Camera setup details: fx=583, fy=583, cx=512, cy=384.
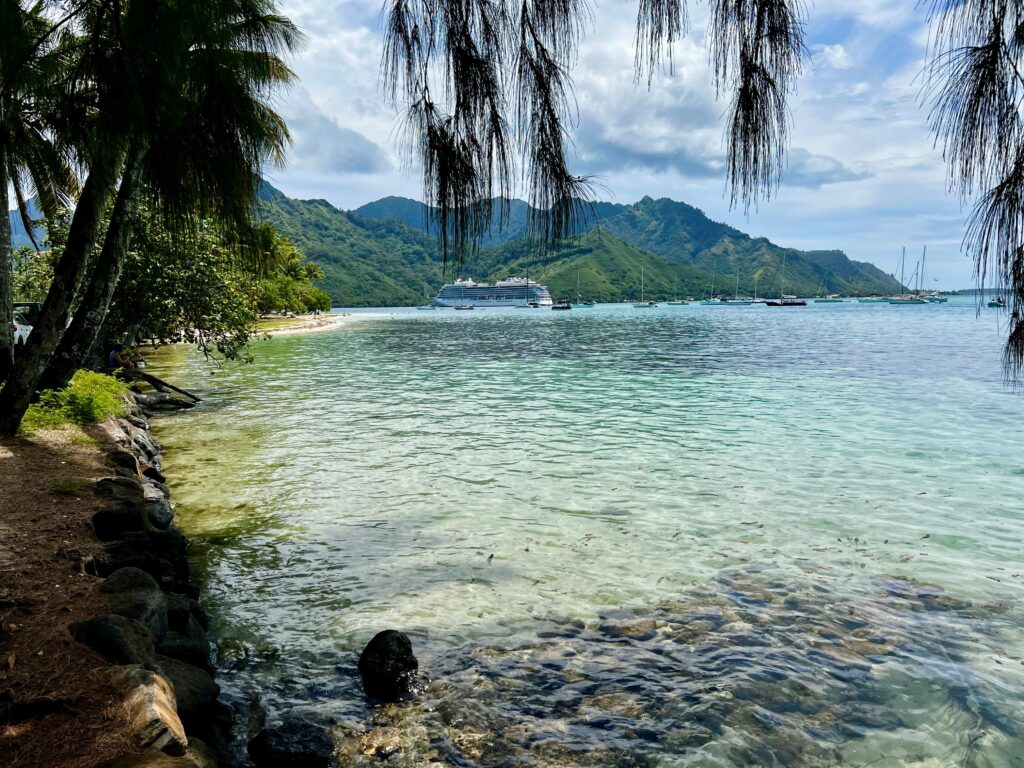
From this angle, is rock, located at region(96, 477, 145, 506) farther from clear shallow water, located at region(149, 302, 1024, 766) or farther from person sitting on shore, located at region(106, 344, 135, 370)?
person sitting on shore, located at region(106, 344, 135, 370)

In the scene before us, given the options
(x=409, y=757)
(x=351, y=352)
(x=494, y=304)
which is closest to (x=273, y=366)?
(x=351, y=352)

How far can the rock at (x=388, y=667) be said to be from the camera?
5305 mm

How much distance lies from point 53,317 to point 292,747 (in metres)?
9.19

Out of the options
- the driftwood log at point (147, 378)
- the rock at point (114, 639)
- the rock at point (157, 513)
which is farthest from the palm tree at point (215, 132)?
the driftwood log at point (147, 378)

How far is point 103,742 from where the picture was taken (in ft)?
11.0

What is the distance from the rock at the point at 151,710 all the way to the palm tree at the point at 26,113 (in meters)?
3.85

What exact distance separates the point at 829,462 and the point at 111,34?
14.5m

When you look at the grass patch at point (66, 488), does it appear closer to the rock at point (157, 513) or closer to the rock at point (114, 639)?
the rock at point (157, 513)

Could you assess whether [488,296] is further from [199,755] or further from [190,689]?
[199,755]

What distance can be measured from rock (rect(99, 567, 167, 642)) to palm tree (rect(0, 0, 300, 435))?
3311mm

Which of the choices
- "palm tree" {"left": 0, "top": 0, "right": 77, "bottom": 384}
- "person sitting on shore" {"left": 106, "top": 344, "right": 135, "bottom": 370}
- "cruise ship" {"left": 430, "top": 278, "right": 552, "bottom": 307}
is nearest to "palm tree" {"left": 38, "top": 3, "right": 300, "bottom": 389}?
"palm tree" {"left": 0, "top": 0, "right": 77, "bottom": 384}

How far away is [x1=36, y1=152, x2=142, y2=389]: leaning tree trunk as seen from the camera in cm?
1022

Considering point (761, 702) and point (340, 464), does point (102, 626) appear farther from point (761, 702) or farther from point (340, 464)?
point (340, 464)

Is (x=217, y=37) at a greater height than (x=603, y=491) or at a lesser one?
greater
